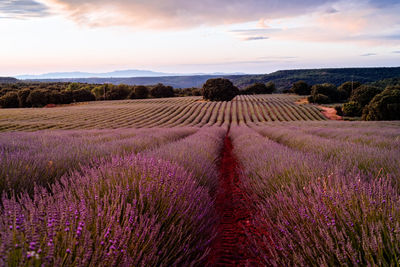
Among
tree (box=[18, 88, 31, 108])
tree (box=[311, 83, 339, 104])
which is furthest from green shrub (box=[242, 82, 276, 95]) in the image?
tree (box=[18, 88, 31, 108])

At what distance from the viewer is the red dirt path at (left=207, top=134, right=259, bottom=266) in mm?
2447

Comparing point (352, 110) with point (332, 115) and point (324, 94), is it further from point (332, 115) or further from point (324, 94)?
point (324, 94)

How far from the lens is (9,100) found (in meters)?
50.4

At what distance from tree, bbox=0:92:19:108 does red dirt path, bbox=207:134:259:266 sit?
60.4 metres

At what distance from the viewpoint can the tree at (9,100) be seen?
50.2m

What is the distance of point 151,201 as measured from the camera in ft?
6.64

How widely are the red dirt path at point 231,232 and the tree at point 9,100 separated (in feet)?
198

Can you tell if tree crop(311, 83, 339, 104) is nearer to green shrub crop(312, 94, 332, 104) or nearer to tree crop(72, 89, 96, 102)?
green shrub crop(312, 94, 332, 104)

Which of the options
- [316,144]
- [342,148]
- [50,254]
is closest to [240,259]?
[50,254]

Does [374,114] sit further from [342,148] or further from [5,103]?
[5,103]

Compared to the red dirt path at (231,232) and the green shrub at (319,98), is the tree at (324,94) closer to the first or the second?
the green shrub at (319,98)

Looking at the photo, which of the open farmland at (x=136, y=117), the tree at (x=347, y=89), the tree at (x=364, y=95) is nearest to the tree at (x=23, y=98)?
the open farmland at (x=136, y=117)

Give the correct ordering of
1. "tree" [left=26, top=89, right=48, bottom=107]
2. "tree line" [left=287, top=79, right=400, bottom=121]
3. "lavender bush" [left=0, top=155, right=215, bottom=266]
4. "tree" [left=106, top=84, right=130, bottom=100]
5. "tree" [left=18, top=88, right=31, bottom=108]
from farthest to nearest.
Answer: "tree" [left=106, top=84, right=130, bottom=100]
"tree" [left=18, top=88, right=31, bottom=108]
"tree" [left=26, top=89, right=48, bottom=107]
"tree line" [left=287, top=79, right=400, bottom=121]
"lavender bush" [left=0, top=155, right=215, bottom=266]

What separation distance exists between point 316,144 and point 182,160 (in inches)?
137
